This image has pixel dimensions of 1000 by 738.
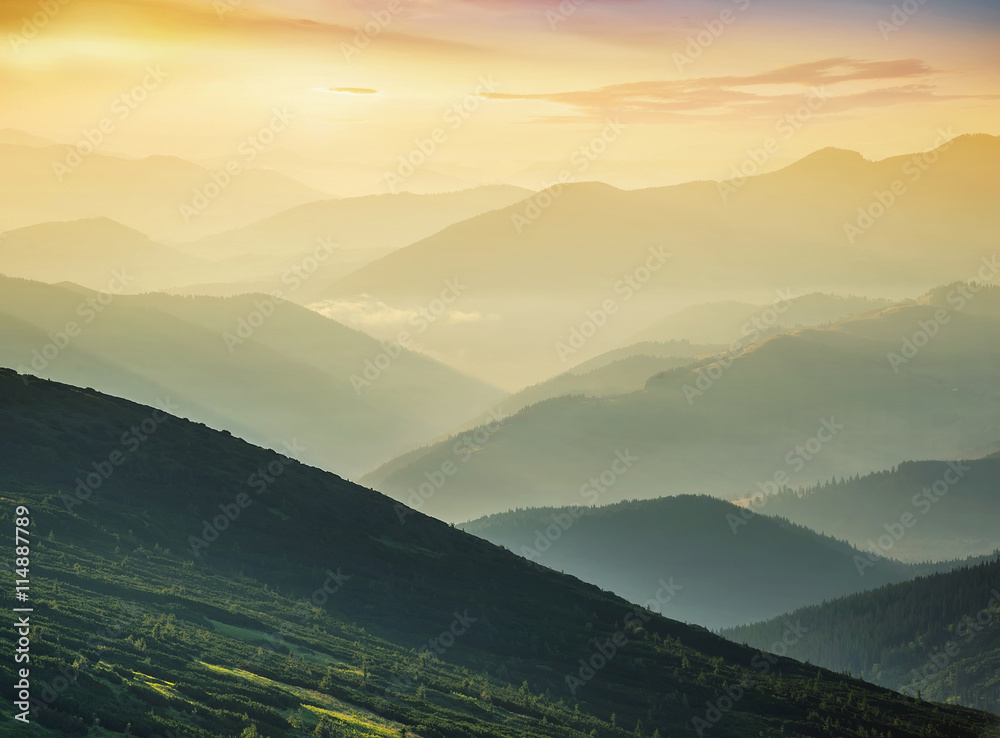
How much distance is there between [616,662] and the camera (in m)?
111

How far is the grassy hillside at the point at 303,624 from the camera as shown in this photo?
225 ft

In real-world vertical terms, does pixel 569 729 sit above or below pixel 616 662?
below

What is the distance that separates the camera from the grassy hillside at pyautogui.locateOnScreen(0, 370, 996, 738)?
2694 inches

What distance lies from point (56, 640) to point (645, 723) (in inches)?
1952

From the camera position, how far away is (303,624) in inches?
3784

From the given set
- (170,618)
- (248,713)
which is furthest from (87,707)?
(170,618)

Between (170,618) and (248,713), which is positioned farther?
(170,618)

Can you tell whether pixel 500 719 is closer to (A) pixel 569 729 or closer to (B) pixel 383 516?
(A) pixel 569 729

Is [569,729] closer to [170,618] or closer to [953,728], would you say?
[170,618]

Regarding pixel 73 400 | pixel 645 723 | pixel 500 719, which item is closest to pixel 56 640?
pixel 500 719

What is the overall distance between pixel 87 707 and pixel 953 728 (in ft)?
294

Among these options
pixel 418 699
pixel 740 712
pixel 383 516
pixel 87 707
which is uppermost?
pixel 383 516

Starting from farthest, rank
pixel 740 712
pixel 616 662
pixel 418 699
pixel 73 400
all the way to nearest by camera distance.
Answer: pixel 73 400 → pixel 616 662 → pixel 740 712 → pixel 418 699

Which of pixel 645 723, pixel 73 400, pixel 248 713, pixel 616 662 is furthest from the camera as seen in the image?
pixel 73 400
